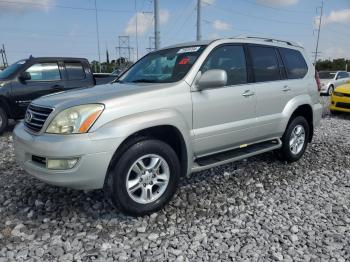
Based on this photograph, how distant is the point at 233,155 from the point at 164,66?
1399 millimetres

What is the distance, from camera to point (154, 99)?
3221 mm

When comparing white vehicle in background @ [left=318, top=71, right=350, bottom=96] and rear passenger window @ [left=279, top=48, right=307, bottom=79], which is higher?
rear passenger window @ [left=279, top=48, right=307, bottom=79]

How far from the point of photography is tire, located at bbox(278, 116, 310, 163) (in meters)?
4.86

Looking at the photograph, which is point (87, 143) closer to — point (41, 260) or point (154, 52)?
point (41, 260)

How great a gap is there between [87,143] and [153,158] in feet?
2.40

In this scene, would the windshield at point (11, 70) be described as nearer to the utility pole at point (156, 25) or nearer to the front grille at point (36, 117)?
the front grille at point (36, 117)

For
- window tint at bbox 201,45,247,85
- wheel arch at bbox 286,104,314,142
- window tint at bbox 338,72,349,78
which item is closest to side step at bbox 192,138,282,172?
wheel arch at bbox 286,104,314,142

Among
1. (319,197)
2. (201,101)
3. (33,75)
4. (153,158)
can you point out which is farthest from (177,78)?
(33,75)

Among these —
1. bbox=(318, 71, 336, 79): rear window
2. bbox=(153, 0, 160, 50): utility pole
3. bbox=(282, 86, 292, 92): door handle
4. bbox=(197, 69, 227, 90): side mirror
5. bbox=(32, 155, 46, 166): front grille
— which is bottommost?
bbox=(318, 71, 336, 79): rear window

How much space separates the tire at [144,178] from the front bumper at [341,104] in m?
8.24

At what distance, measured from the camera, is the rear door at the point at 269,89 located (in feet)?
14.0

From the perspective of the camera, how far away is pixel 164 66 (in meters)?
4.01

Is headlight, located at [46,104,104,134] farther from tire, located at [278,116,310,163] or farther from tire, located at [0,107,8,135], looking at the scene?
tire, located at [0,107,8,135]

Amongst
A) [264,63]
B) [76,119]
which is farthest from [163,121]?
[264,63]
